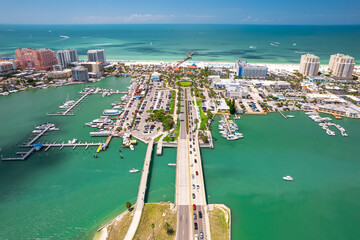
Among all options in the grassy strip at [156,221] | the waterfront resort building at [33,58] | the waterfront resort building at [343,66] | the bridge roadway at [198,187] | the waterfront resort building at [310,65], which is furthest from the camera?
the waterfront resort building at [33,58]

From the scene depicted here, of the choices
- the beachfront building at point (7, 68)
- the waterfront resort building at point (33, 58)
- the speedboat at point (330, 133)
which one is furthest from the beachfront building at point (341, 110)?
the beachfront building at point (7, 68)

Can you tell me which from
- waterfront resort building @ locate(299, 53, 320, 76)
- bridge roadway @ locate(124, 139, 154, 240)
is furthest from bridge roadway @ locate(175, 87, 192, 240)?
waterfront resort building @ locate(299, 53, 320, 76)

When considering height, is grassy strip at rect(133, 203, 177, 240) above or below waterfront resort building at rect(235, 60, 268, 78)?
below

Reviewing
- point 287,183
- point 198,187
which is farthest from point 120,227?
point 287,183

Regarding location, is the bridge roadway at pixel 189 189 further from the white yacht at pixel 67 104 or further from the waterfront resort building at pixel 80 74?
the waterfront resort building at pixel 80 74

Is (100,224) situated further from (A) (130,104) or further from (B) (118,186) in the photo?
(A) (130,104)

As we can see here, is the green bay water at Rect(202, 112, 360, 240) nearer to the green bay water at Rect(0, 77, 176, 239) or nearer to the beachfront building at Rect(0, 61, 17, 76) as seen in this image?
the green bay water at Rect(0, 77, 176, 239)

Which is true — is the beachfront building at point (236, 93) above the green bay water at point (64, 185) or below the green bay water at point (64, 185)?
above
